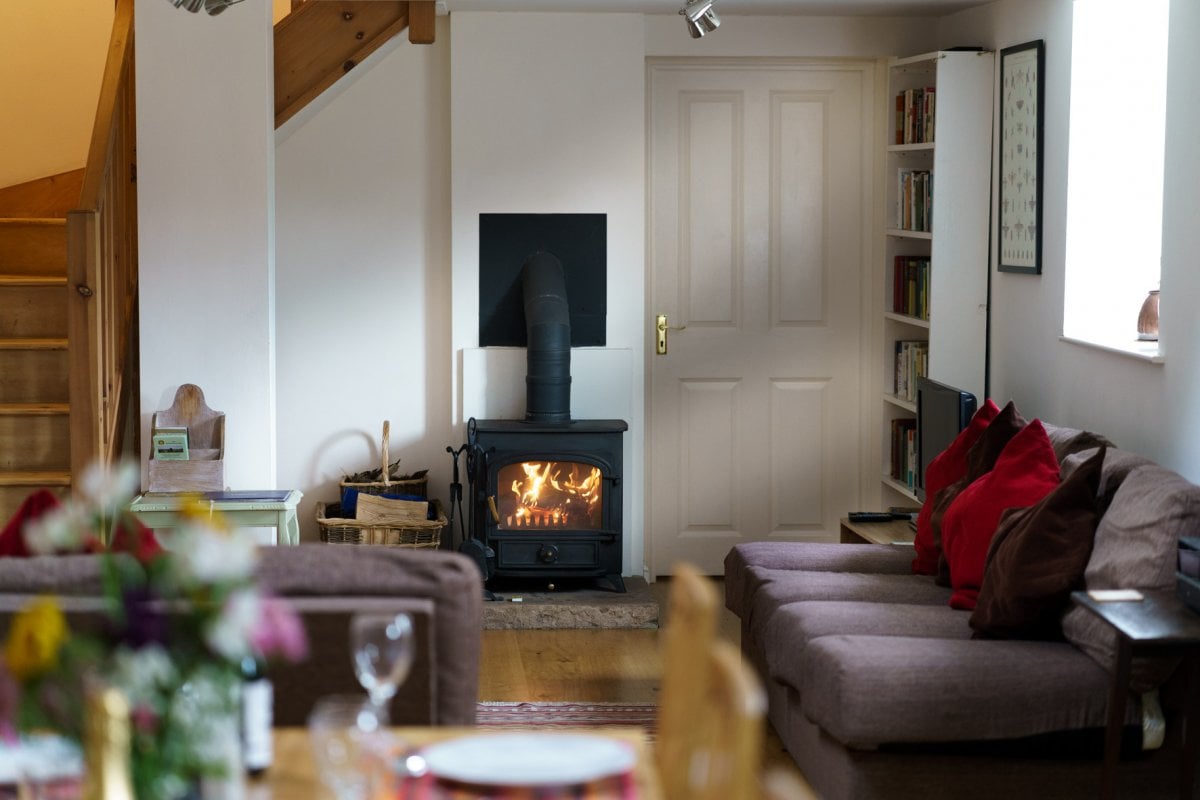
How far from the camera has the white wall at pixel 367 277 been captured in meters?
6.24

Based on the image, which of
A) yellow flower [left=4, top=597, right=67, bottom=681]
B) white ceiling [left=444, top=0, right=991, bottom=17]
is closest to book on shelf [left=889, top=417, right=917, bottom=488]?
white ceiling [left=444, top=0, right=991, bottom=17]

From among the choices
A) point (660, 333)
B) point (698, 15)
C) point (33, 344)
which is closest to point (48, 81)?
point (33, 344)

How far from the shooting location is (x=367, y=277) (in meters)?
6.30

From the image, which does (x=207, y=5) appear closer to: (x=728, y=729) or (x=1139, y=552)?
(x=1139, y=552)

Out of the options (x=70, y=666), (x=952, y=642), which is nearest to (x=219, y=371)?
(x=952, y=642)

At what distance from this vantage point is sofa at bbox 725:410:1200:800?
340 centimetres

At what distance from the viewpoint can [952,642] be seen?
3625mm

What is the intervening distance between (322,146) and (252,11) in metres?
1.07

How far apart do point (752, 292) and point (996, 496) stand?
98.2 inches

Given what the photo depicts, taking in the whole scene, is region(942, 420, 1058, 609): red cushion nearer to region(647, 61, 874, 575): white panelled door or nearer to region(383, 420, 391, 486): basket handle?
region(647, 61, 874, 575): white panelled door

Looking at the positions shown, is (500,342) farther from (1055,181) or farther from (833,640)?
(833,640)

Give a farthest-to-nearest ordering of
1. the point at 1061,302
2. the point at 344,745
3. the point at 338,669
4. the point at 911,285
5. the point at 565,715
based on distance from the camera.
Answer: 1. the point at 911,285
2. the point at 1061,302
3. the point at 565,715
4. the point at 338,669
5. the point at 344,745

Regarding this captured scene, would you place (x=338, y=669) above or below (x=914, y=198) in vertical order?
below

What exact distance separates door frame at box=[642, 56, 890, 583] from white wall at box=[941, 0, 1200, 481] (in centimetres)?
43
